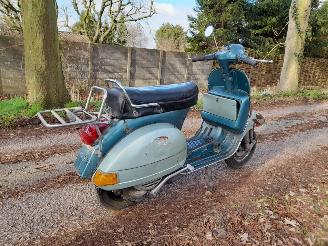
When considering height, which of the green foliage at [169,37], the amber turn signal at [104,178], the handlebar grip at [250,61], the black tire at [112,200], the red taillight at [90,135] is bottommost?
the black tire at [112,200]

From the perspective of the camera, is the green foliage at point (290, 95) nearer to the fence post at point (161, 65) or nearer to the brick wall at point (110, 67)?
the brick wall at point (110, 67)

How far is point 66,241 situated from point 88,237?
20 cm

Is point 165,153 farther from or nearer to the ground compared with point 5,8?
nearer to the ground

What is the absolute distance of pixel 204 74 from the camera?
15367 millimetres

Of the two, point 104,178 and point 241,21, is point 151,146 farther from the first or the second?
point 241,21

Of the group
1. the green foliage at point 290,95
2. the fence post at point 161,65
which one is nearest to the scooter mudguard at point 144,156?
the green foliage at point 290,95

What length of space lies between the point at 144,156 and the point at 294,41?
10905mm

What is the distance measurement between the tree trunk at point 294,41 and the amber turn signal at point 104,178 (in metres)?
10.8

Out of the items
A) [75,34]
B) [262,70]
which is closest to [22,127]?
[262,70]

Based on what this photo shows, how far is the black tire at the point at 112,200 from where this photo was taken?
11.0 ft

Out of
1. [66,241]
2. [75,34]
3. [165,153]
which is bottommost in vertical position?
[66,241]

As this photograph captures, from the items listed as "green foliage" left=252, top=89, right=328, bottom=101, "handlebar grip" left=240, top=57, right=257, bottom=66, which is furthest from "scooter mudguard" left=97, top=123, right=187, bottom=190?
"green foliage" left=252, top=89, right=328, bottom=101

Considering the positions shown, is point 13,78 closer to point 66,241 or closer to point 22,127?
point 22,127

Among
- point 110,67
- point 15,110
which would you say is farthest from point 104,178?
point 110,67
